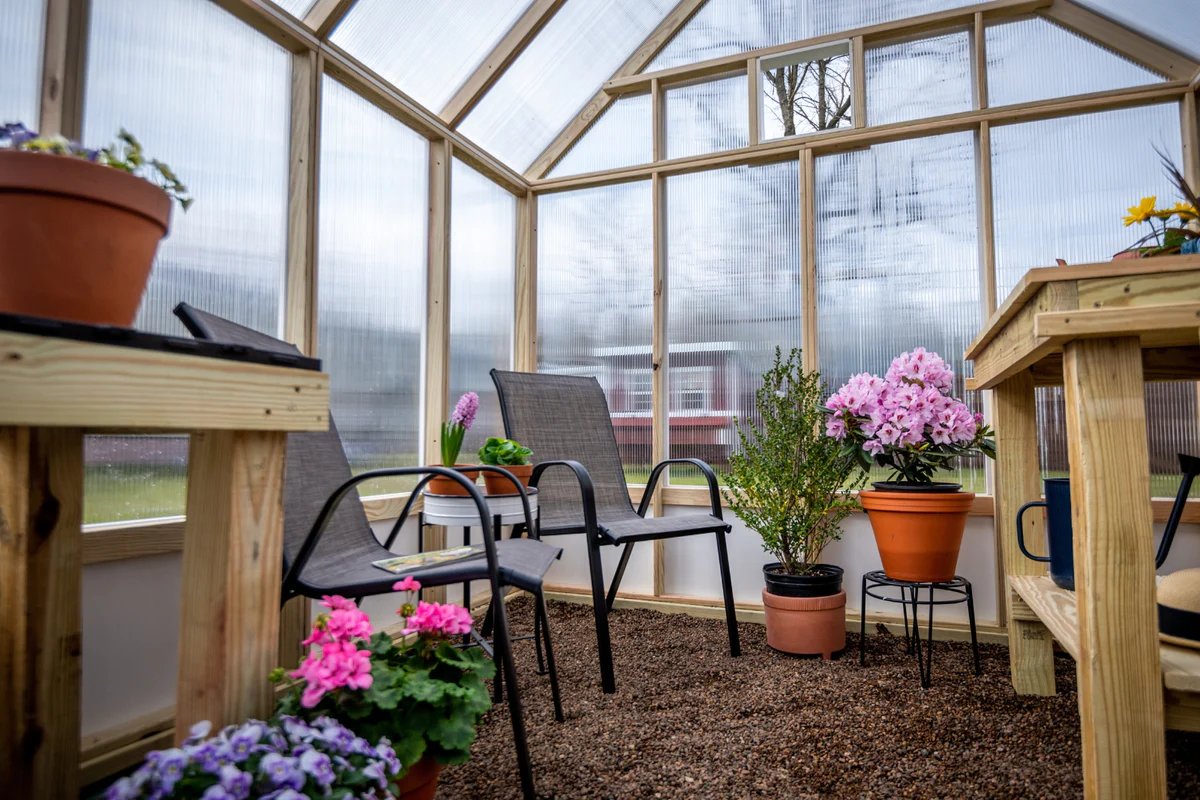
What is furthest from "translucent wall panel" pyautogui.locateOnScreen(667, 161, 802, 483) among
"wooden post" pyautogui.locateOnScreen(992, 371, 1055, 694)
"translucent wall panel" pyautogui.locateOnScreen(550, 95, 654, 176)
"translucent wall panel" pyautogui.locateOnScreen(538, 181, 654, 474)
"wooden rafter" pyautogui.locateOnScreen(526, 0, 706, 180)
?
"wooden post" pyautogui.locateOnScreen(992, 371, 1055, 694)

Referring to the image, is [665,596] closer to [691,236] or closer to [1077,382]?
[691,236]

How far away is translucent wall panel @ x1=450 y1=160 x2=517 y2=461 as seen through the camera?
9.50 feet

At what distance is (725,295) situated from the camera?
302 cm

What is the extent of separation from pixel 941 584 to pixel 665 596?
1145 millimetres

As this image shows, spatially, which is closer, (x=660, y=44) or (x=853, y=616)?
(x=853, y=616)

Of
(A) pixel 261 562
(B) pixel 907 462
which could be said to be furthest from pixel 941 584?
(A) pixel 261 562

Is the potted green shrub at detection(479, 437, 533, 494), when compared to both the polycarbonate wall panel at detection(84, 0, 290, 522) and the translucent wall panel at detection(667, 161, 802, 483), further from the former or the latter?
the translucent wall panel at detection(667, 161, 802, 483)

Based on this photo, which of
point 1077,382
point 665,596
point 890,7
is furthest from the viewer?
point 665,596

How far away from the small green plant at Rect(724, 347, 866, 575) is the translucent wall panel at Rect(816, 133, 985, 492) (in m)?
0.33

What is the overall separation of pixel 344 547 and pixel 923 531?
1.74 meters

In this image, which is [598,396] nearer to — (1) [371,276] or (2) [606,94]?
(1) [371,276]

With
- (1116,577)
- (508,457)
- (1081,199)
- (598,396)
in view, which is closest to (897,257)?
(1081,199)

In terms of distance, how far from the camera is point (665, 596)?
9.77ft

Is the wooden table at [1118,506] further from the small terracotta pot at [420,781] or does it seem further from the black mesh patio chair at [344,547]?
the small terracotta pot at [420,781]
